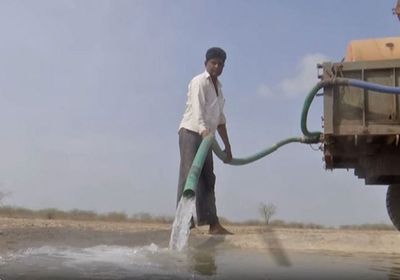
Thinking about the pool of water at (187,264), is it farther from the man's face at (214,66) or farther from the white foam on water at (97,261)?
the man's face at (214,66)

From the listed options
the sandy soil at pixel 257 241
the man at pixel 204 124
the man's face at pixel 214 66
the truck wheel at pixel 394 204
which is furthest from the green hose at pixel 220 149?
the truck wheel at pixel 394 204

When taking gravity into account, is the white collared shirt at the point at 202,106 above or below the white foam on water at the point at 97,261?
A: above

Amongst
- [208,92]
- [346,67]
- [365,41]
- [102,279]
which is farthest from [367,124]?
[102,279]

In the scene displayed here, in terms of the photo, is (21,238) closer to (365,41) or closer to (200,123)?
(200,123)

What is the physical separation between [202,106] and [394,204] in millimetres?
3256

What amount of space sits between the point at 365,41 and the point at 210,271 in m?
3.82

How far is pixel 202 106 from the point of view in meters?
6.69

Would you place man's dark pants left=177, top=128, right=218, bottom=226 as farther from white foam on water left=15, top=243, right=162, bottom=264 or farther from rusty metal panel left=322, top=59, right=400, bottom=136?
rusty metal panel left=322, top=59, right=400, bottom=136

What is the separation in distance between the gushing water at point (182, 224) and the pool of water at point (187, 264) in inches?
3.8

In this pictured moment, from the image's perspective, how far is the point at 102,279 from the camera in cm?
361

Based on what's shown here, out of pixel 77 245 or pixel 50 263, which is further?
pixel 77 245

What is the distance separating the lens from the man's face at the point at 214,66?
6898mm

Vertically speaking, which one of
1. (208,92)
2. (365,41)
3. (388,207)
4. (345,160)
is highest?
(365,41)

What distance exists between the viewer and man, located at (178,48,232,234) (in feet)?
21.9
